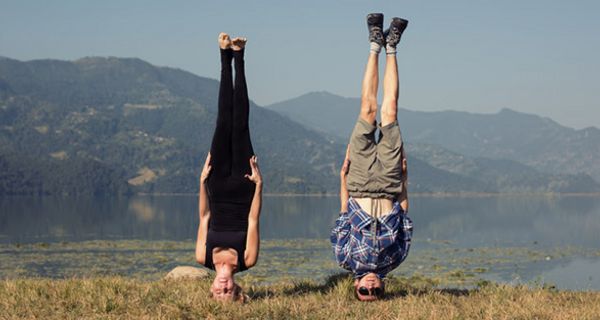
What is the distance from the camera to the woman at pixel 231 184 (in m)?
9.16

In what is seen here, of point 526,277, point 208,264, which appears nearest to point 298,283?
point 208,264

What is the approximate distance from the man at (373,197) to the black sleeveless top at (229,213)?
50.7 inches

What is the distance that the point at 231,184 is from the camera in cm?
921

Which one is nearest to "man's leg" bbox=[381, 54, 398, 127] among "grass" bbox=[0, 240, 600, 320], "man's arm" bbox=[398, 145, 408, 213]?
"man's arm" bbox=[398, 145, 408, 213]

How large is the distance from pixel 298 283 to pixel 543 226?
80.5 meters

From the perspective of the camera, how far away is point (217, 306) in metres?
8.06

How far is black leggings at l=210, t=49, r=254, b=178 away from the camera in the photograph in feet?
30.0

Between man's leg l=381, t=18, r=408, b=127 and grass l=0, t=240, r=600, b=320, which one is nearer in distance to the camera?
grass l=0, t=240, r=600, b=320

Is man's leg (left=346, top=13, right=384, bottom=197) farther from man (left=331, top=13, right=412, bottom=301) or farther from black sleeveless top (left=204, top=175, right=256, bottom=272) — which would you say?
black sleeveless top (left=204, top=175, right=256, bottom=272)

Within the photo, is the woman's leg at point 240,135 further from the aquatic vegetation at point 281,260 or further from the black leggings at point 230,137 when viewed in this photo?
the aquatic vegetation at point 281,260

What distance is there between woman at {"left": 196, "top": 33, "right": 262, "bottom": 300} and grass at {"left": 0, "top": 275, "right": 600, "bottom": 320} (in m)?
0.61

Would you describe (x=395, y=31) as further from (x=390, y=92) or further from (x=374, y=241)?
(x=374, y=241)

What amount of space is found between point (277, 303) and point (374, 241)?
1.60m

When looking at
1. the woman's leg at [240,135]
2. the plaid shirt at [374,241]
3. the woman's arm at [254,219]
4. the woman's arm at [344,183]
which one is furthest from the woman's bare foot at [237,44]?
the plaid shirt at [374,241]
